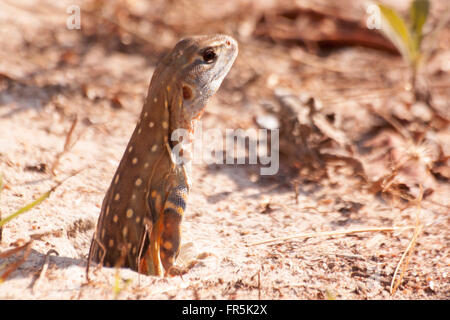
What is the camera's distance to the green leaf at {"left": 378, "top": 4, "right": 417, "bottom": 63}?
5.30 m

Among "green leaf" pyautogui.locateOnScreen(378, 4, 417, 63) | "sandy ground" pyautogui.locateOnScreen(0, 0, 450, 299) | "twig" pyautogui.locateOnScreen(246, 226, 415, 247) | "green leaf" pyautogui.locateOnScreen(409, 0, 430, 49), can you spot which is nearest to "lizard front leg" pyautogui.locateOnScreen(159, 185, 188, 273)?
"sandy ground" pyautogui.locateOnScreen(0, 0, 450, 299)

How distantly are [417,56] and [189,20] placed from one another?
3108mm

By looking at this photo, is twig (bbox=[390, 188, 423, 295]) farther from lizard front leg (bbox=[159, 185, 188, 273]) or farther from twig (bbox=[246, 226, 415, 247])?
lizard front leg (bbox=[159, 185, 188, 273])

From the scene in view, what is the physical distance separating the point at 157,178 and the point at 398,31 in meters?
3.54

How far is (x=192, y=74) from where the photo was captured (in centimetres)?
322

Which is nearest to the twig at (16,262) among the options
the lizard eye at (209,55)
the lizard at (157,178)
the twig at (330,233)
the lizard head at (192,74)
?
the lizard at (157,178)

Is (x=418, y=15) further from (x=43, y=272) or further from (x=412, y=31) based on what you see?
(x=43, y=272)

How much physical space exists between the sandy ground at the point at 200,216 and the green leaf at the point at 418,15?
190 cm

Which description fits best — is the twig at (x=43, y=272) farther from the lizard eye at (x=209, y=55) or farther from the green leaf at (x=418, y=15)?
the green leaf at (x=418, y=15)

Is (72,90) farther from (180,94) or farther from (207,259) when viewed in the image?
(207,259)

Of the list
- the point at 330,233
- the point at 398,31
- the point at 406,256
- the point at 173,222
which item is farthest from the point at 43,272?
the point at 398,31

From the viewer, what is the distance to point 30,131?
4.59 meters

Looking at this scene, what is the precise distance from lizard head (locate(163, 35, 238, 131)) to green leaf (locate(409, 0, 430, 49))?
118 inches
